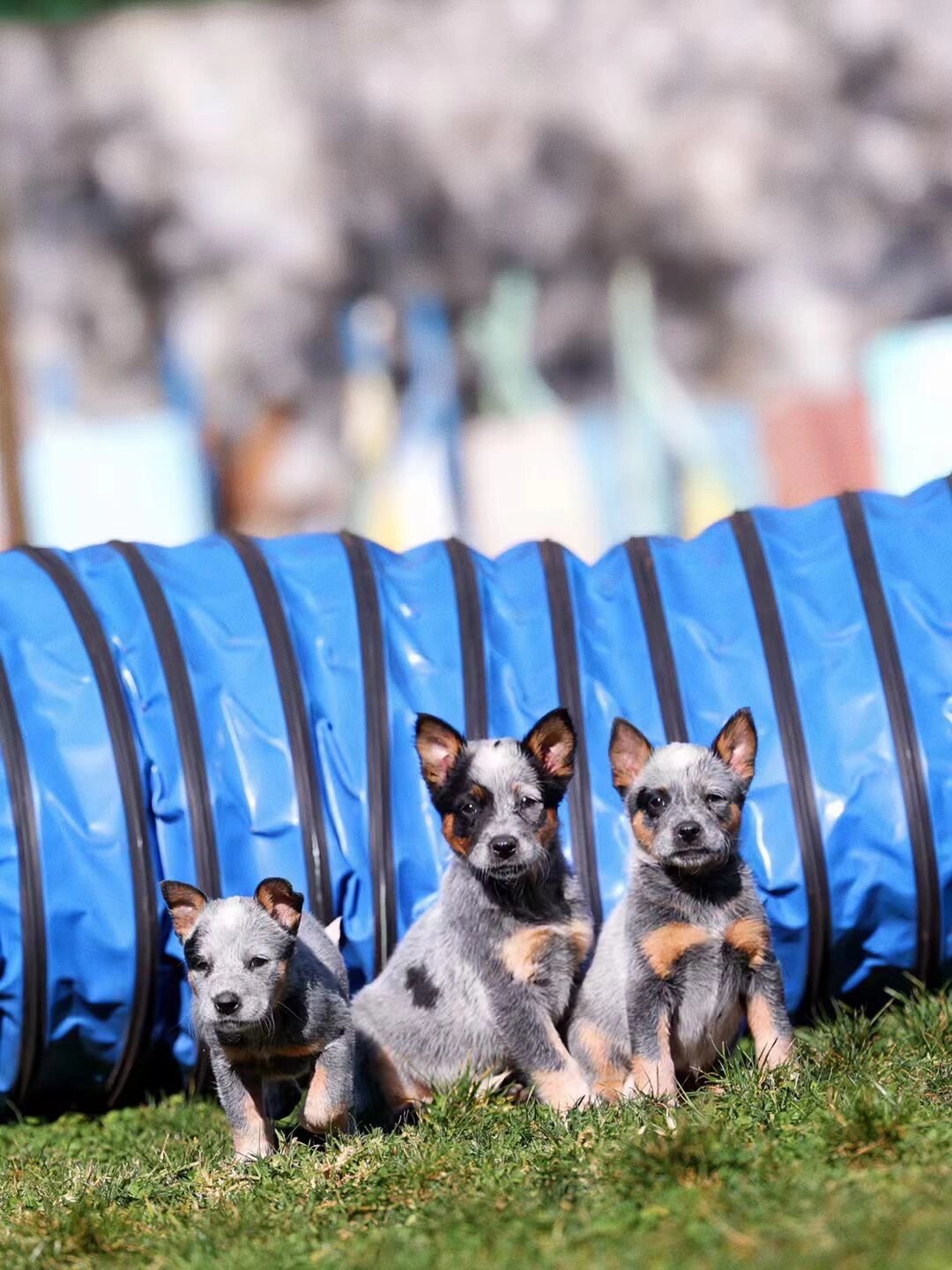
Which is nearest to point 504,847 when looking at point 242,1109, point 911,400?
point 242,1109

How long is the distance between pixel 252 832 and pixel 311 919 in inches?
26.8

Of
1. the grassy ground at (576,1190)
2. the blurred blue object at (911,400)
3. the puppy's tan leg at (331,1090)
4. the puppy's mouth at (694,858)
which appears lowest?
the grassy ground at (576,1190)

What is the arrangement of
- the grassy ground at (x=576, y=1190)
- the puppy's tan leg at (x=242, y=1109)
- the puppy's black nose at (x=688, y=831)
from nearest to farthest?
the grassy ground at (x=576, y=1190)
the puppy's black nose at (x=688, y=831)
the puppy's tan leg at (x=242, y=1109)

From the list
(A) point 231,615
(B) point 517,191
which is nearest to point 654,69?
(B) point 517,191

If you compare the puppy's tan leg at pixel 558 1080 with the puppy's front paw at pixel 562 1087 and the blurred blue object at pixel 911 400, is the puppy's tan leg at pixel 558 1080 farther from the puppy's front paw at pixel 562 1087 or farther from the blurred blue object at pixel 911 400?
the blurred blue object at pixel 911 400

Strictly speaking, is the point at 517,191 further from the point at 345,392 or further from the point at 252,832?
the point at 252,832

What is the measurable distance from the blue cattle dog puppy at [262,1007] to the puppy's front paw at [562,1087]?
0.53 meters

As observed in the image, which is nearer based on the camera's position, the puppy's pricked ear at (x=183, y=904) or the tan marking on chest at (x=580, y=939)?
the puppy's pricked ear at (x=183, y=904)

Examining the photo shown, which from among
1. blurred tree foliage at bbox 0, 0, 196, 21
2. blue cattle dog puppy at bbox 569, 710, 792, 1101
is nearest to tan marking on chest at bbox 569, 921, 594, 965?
blue cattle dog puppy at bbox 569, 710, 792, 1101

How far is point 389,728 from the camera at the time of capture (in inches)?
227

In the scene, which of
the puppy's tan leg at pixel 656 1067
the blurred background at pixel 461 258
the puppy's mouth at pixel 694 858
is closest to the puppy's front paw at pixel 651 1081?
the puppy's tan leg at pixel 656 1067

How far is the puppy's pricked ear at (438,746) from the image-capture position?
4.73m

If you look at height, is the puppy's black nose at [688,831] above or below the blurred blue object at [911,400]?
below

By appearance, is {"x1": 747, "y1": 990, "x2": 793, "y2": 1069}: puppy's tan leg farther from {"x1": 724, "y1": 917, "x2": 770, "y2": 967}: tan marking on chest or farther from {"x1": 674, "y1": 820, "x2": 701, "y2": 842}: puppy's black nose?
{"x1": 674, "y1": 820, "x2": 701, "y2": 842}: puppy's black nose
